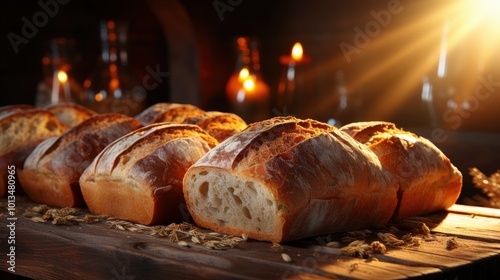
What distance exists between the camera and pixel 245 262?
1623mm

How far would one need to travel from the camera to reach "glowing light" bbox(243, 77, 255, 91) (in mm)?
4426

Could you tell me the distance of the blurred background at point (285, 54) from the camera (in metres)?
3.80

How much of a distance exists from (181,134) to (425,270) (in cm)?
103

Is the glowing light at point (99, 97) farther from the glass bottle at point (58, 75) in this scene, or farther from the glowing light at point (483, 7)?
the glowing light at point (483, 7)

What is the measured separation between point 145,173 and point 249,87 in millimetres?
2379

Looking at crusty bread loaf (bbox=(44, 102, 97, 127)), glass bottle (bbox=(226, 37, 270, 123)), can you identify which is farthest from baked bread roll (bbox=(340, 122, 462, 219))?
glass bottle (bbox=(226, 37, 270, 123))

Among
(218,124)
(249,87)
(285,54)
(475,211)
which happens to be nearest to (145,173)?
(218,124)

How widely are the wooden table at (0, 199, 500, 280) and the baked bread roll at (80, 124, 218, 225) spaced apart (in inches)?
4.8

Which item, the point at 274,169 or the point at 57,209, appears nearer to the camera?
the point at 274,169

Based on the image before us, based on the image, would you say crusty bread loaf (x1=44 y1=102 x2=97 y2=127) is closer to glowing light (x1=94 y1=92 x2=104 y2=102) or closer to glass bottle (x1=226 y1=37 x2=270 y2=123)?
glowing light (x1=94 y1=92 x2=104 y2=102)

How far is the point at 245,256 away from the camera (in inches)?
66.2

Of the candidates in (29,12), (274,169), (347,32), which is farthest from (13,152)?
(347,32)

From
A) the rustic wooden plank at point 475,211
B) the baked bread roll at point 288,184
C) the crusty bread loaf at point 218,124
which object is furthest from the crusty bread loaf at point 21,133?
the rustic wooden plank at point 475,211

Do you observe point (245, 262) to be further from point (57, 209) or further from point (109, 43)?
point (109, 43)
